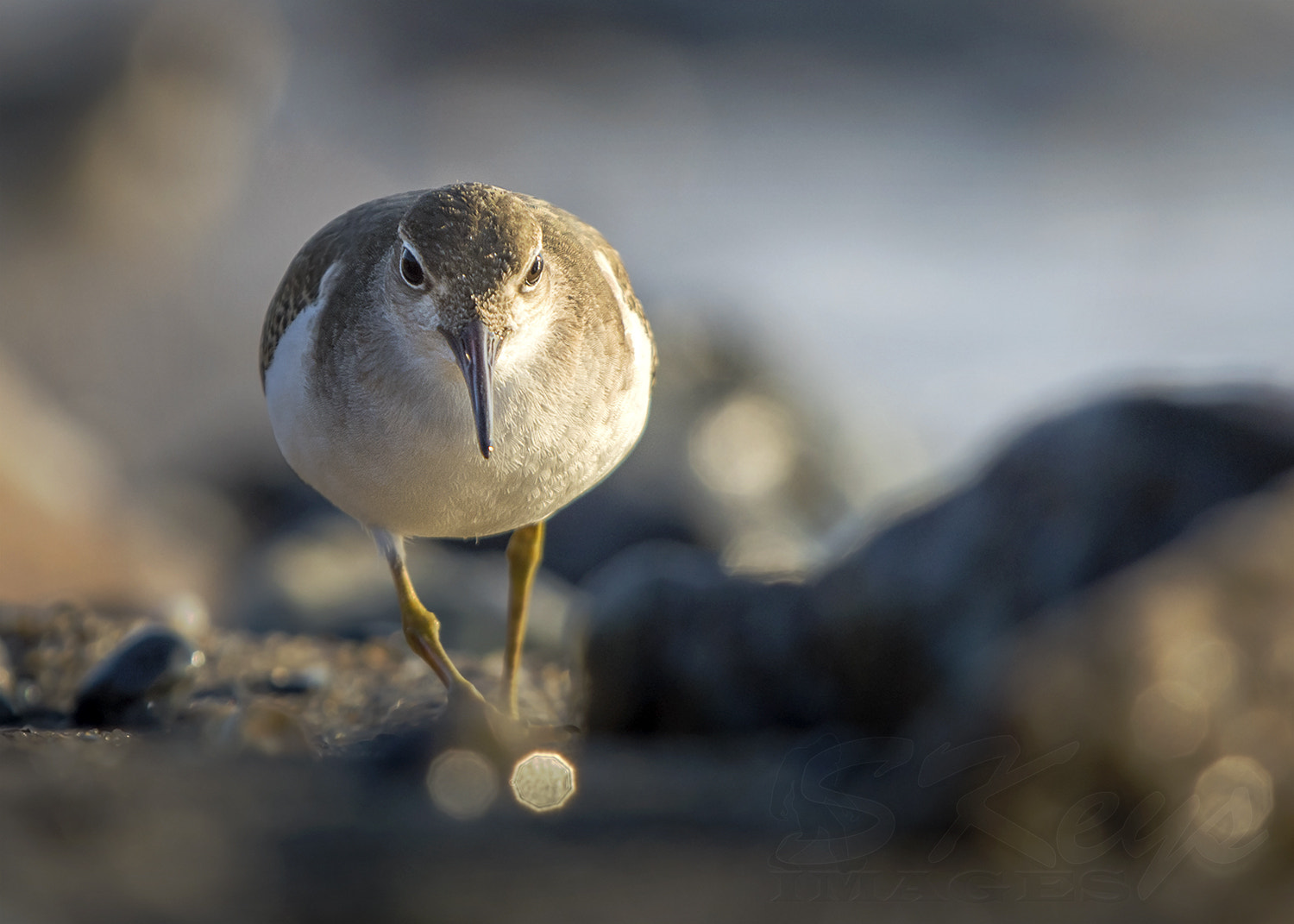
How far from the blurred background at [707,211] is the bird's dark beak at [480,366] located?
308 cm

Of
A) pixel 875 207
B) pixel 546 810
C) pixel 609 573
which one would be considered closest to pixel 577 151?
pixel 875 207

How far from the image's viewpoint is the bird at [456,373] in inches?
168

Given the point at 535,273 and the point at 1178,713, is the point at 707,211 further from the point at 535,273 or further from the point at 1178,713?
the point at 1178,713

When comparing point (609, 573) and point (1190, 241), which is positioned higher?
point (1190, 241)

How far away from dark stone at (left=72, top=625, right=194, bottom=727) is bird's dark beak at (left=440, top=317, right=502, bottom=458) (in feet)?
5.79

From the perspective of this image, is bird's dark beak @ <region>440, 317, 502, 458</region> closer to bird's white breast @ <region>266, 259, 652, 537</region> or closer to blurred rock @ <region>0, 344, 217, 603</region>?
bird's white breast @ <region>266, 259, 652, 537</region>

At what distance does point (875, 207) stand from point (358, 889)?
56.3ft

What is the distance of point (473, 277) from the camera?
166 inches

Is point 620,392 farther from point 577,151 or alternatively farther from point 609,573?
point 577,151

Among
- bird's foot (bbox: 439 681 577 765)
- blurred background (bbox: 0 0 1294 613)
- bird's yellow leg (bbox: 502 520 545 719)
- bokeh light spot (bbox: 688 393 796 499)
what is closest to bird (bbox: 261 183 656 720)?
bird's foot (bbox: 439 681 577 765)

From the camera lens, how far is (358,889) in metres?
2.56

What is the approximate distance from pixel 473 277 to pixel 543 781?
1.76 metres

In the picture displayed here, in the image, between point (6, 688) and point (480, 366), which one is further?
point (6, 688)

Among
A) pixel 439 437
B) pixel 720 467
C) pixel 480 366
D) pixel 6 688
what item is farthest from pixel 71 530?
pixel 480 366
